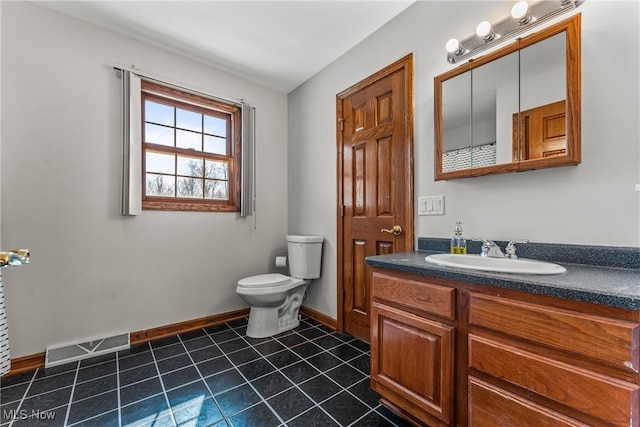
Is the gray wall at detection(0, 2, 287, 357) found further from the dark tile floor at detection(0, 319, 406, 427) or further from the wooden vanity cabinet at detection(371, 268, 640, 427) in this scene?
the wooden vanity cabinet at detection(371, 268, 640, 427)

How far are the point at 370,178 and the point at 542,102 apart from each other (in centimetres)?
116

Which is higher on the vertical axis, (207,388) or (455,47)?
(455,47)

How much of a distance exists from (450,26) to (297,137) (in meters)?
1.73

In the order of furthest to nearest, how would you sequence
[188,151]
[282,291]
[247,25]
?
[188,151]
[282,291]
[247,25]

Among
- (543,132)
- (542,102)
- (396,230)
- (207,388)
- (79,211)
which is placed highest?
(542,102)

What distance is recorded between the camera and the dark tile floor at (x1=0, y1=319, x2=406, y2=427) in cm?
138

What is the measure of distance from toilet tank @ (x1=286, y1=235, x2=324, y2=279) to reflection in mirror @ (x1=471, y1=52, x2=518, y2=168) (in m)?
1.54

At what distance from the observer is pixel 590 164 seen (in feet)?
3.90

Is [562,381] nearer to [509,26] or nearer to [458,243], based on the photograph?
[458,243]

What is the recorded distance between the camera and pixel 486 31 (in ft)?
4.69

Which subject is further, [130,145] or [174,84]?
[174,84]

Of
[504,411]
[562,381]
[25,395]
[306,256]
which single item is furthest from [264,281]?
[562,381]

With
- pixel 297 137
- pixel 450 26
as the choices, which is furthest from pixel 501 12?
pixel 297 137

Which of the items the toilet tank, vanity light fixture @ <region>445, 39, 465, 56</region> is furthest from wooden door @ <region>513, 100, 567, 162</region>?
the toilet tank
